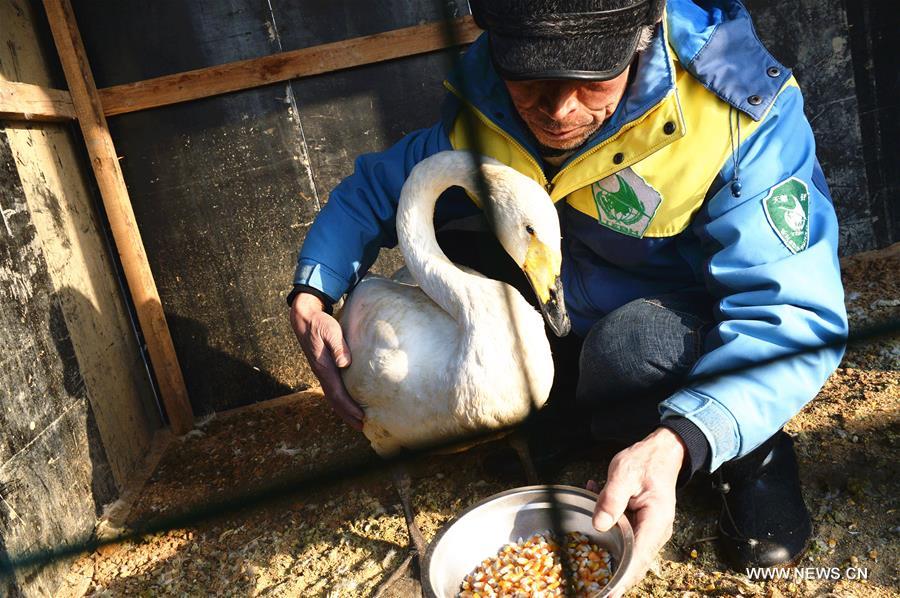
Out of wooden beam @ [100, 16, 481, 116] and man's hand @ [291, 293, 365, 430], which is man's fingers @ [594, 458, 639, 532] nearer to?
man's hand @ [291, 293, 365, 430]

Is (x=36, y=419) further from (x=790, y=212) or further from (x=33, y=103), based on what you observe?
(x=790, y=212)

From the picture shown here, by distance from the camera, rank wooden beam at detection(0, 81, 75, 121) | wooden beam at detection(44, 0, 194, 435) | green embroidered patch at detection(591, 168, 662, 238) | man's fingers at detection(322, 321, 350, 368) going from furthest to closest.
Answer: wooden beam at detection(44, 0, 194, 435) → wooden beam at detection(0, 81, 75, 121) → man's fingers at detection(322, 321, 350, 368) → green embroidered patch at detection(591, 168, 662, 238)

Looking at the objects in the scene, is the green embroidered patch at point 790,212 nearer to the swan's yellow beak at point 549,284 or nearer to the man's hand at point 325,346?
the swan's yellow beak at point 549,284

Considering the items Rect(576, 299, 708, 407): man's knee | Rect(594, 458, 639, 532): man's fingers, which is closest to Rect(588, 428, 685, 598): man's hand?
Rect(594, 458, 639, 532): man's fingers

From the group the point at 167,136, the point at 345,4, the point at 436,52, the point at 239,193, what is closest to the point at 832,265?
the point at 436,52

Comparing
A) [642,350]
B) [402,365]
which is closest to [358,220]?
[402,365]

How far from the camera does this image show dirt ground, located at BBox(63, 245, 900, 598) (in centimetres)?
175

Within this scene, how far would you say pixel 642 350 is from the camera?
176 cm

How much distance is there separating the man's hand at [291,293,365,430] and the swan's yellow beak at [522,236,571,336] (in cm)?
54

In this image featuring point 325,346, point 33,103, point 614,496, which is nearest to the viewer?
point 614,496

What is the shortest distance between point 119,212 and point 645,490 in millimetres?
2210

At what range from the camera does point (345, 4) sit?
108 inches

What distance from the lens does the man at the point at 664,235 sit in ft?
4.60

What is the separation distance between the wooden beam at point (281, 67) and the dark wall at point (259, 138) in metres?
0.07
